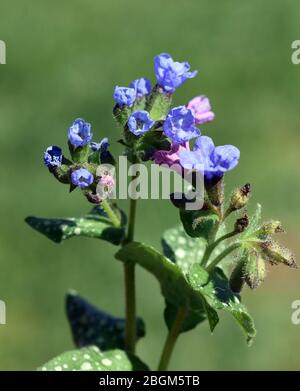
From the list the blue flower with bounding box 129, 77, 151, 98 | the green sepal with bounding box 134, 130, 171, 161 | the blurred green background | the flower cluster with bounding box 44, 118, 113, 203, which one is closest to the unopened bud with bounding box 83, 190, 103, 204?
the flower cluster with bounding box 44, 118, 113, 203

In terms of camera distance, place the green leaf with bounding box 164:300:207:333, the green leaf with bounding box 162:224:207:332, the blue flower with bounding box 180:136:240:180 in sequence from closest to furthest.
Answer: the blue flower with bounding box 180:136:240:180 < the green leaf with bounding box 164:300:207:333 < the green leaf with bounding box 162:224:207:332

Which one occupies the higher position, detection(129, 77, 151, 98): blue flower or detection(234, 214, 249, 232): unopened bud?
detection(129, 77, 151, 98): blue flower

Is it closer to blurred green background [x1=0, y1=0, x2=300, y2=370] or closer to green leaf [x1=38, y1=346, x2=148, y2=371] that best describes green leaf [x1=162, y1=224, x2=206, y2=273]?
green leaf [x1=38, y1=346, x2=148, y2=371]

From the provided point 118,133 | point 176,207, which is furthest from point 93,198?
A: point 118,133

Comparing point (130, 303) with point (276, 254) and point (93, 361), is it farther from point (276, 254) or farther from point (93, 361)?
point (276, 254)

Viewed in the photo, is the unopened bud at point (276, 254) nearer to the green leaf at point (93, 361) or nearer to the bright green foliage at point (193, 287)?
the bright green foliage at point (193, 287)
